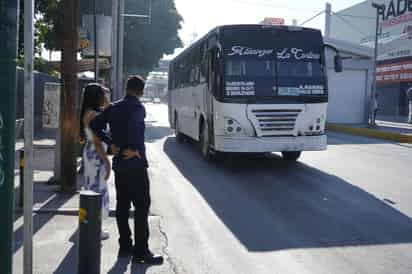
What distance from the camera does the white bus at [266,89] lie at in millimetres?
11094

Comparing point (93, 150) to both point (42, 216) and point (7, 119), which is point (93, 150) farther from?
point (7, 119)

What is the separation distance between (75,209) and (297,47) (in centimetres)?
648

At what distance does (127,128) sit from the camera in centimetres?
522

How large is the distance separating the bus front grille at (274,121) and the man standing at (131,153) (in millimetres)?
6002

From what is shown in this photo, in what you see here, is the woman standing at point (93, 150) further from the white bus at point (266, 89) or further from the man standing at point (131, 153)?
the white bus at point (266, 89)

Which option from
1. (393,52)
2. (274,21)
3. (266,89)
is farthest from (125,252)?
(393,52)

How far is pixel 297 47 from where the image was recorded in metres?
11.6

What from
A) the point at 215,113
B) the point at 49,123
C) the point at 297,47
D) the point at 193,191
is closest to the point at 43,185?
the point at 49,123

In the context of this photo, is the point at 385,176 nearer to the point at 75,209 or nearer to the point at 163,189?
the point at 163,189

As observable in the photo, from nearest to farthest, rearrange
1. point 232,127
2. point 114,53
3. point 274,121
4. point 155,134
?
point 232,127 < point 274,121 < point 114,53 < point 155,134

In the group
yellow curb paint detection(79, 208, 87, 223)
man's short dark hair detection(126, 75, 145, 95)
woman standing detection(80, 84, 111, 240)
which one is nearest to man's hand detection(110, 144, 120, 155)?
woman standing detection(80, 84, 111, 240)

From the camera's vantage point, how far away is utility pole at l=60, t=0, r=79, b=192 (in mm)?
8406

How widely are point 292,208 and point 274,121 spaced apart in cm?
349

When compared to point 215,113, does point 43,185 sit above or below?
below
